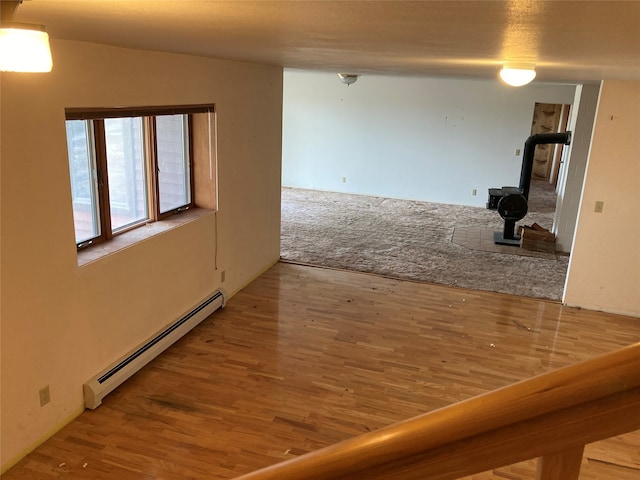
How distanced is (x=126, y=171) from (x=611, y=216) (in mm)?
4253

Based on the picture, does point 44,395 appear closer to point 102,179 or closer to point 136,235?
point 136,235

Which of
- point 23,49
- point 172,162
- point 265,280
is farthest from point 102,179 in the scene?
point 265,280

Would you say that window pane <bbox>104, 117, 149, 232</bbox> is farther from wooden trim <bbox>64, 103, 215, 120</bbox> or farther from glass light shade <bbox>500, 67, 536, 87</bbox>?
glass light shade <bbox>500, 67, 536, 87</bbox>

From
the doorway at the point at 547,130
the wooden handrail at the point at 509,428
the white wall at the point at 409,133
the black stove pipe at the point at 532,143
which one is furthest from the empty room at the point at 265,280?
the doorway at the point at 547,130

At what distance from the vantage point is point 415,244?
22.1 feet

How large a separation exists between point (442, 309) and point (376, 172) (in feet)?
17.5

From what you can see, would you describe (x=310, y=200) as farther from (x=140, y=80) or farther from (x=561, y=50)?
(x=561, y=50)

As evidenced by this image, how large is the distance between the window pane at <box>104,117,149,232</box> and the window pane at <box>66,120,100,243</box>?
18 cm

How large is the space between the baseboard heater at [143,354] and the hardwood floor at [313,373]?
0.25 ft

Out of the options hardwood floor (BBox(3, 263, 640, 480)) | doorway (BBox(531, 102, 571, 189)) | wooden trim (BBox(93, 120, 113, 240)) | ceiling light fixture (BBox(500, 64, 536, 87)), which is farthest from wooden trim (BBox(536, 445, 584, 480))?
doorway (BBox(531, 102, 571, 189))

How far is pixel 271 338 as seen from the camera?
409 centimetres

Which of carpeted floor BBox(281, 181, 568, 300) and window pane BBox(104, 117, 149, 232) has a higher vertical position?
window pane BBox(104, 117, 149, 232)

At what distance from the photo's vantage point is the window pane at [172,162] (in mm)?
4059

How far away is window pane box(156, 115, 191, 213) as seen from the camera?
406 centimetres
